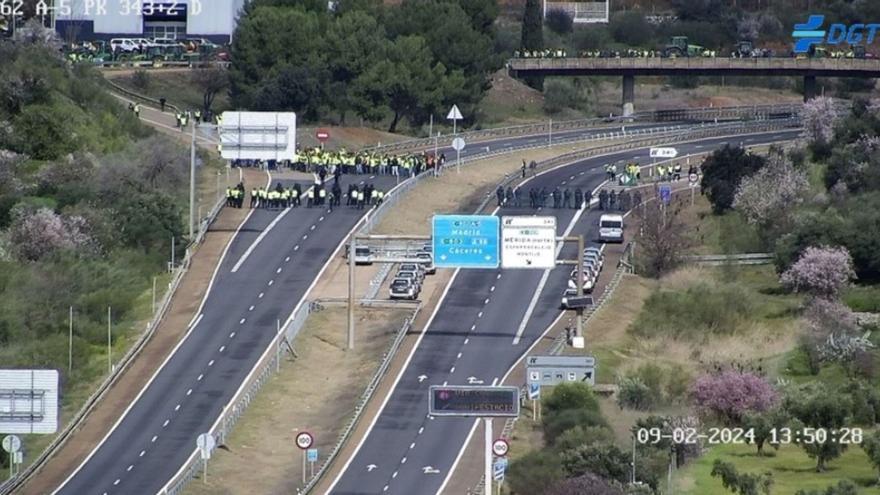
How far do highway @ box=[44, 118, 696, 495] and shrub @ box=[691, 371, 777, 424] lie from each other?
19285mm

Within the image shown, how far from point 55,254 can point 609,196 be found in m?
34.9

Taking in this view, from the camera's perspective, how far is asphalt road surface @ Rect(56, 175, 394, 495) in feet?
340

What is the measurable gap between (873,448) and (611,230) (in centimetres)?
4718

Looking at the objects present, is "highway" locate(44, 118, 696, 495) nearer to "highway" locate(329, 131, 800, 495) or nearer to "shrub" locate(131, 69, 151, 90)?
"highway" locate(329, 131, 800, 495)

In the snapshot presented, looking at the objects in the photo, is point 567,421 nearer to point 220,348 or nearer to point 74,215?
point 220,348

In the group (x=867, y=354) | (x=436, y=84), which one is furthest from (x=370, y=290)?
(x=436, y=84)

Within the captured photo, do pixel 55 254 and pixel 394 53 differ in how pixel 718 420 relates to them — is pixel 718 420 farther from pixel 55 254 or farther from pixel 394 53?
pixel 394 53

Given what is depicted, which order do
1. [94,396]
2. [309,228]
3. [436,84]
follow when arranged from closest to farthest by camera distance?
[94,396], [309,228], [436,84]

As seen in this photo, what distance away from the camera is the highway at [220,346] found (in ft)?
340

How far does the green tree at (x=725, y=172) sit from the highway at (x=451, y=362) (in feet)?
27.7

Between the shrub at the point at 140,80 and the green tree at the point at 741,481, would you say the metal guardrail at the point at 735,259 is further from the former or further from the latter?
the shrub at the point at 140,80

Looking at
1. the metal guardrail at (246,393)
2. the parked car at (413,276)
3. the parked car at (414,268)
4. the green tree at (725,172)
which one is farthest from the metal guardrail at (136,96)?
the metal guardrail at (246,393)

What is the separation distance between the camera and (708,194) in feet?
528

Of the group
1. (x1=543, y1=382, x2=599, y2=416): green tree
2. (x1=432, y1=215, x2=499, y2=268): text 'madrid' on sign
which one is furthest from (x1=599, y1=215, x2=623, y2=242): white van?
(x1=543, y1=382, x2=599, y2=416): green tree
